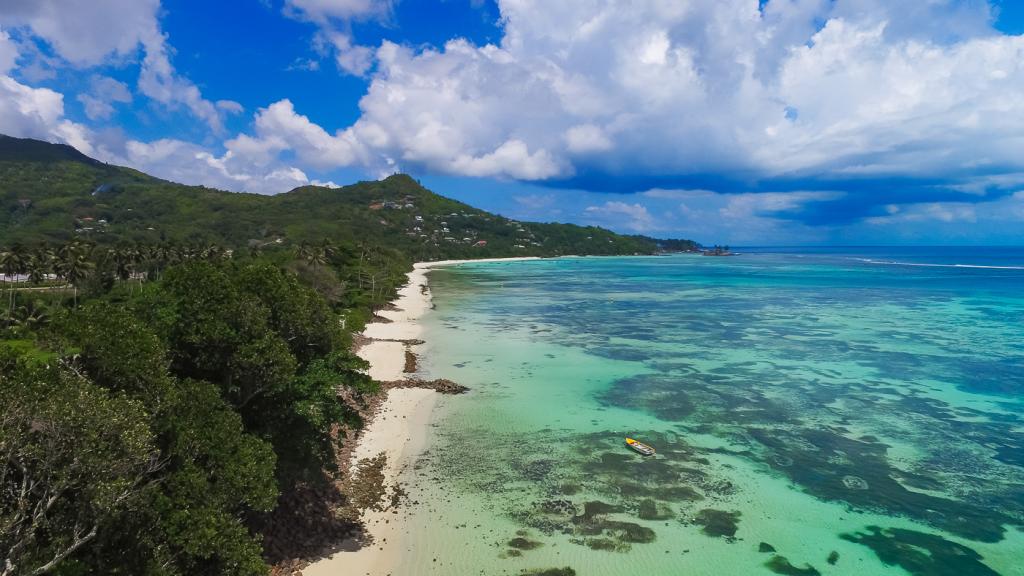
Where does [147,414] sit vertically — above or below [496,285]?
above

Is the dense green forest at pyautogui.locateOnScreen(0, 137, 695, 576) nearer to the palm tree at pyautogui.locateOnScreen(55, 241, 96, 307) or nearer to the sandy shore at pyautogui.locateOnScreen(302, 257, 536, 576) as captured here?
the sandy shore at pyautogui.locateOnScreen(302, 257, 536, 576)

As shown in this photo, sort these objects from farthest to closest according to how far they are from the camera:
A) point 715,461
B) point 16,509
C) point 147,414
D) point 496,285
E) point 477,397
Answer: point 496,285 → point 477,397 → point 715,461 → point 147,414 → point 16,509

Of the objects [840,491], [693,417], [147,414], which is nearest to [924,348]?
[693,417]

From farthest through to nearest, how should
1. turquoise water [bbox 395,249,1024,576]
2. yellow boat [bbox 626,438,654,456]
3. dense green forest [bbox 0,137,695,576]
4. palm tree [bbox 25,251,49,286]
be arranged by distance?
palm tree [bbox 25,251,49,286], yellow boat [bbox 626,438,654,456], turquoise water [bbox 395,249,1024,576], dense green forest [bbox 0,137,695,576]

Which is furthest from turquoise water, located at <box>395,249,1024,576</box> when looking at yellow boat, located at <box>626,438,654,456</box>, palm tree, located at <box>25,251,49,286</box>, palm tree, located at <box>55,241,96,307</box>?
palm tree, located at <box>25,251,49,286</box>

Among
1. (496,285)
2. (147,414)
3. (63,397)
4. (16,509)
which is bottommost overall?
(496,285)

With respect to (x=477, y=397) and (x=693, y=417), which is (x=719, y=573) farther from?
(x=477, y=397)
